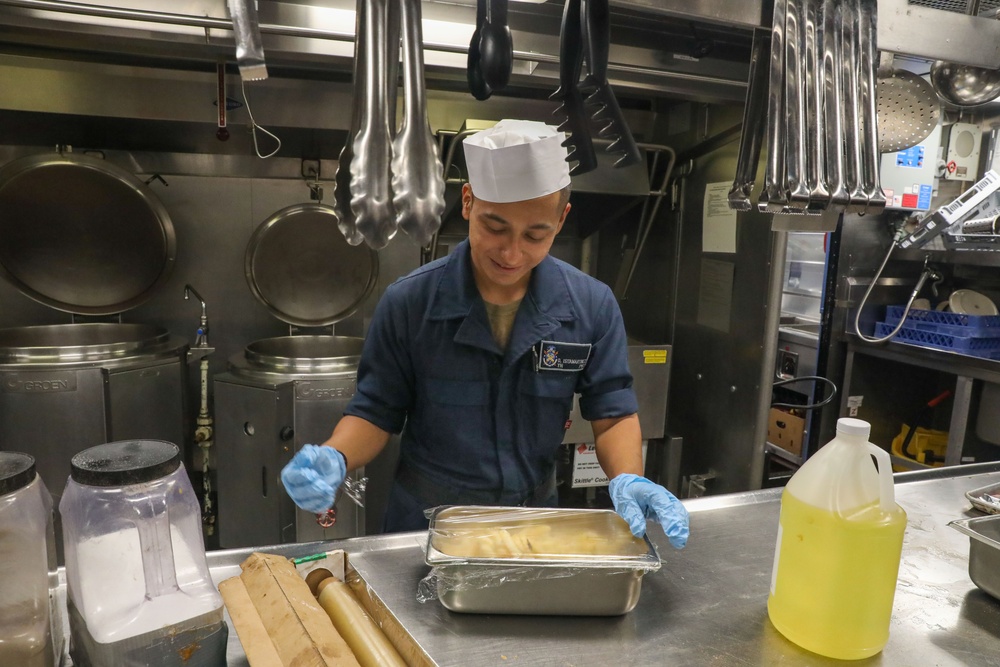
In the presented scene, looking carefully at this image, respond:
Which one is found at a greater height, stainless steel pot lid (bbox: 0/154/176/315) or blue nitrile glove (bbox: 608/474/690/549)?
stainless steel pot lid (bbox: 0/154/176/315)

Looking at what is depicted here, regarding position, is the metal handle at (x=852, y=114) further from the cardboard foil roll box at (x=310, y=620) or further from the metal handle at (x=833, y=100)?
the cardboard foil roll box at (x=310, y=620)

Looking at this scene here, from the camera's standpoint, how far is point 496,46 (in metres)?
0.94

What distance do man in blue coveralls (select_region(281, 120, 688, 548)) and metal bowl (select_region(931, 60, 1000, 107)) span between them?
1.22 meters

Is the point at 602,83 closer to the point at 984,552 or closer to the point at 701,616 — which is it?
the point at 701,616

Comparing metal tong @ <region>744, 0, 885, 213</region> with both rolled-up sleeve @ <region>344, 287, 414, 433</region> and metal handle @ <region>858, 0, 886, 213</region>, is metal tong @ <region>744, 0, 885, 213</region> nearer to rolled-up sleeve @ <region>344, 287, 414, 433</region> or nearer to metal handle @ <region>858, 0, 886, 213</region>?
metal handle @ <region>858, 0, 886, 213</region>

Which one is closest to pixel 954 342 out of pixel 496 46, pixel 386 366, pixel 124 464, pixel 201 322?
pixel 386 366

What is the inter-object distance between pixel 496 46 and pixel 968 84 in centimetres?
159

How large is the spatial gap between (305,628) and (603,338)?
102 centimetres

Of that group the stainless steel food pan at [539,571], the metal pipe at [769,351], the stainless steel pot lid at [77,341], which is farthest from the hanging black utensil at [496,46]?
the stainless steel pot lid at [77,341]

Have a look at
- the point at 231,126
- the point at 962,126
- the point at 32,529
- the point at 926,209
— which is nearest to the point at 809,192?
the point at 32,529

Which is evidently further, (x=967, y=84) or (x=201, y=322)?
(x=201, y=322)

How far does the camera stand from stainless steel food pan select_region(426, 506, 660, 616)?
88cm

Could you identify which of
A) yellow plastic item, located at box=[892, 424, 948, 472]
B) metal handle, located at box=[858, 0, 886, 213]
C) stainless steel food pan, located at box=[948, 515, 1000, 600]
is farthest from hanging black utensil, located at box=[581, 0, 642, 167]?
yellow plastic item, located at box=[892, 424, 948, 472]

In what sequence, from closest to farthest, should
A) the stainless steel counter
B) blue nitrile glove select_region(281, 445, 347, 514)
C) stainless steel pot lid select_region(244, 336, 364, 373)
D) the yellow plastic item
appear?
the stainless steel counter < blue nitrile glove select_region(281, 445, 347, 514) < stainless steel pot lid select_region(244, 336, 364, 373) < the yellow plastic item
